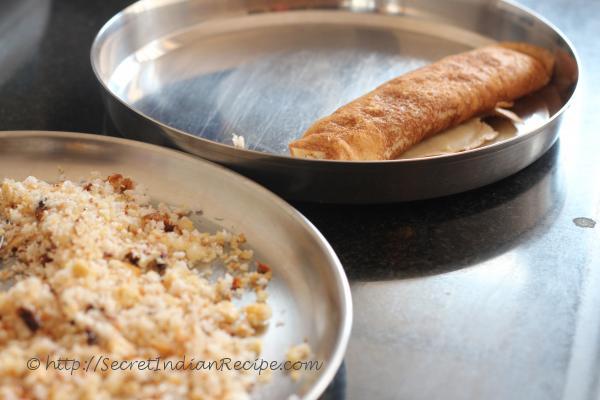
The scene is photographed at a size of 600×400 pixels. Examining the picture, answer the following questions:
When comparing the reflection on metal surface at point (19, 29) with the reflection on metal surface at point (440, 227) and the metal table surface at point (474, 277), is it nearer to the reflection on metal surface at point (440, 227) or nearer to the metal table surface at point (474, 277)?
the metal table surface at point (474, 277)

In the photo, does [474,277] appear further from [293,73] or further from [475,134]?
[293,73]

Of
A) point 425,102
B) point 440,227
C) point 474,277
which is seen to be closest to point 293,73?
point 425,102

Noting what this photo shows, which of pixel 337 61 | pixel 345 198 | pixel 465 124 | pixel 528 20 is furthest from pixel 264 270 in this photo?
pixel 528 20

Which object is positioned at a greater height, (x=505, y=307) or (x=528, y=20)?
(x=528, y=20)

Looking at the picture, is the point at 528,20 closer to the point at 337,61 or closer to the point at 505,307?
the point at 337,61

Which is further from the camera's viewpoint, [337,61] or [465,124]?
[337,61]

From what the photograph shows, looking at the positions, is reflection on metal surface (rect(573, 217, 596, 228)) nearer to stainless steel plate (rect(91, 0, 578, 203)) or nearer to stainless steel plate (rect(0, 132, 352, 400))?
stainless steel plate (rect(91, 0, 578, 203))

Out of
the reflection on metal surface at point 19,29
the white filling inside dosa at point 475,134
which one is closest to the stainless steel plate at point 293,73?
the white filling inside dosa at point 475,134
